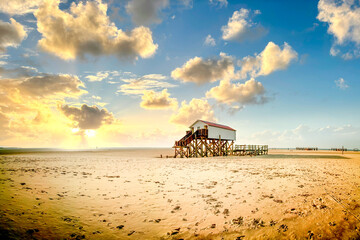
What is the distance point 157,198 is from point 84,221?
3.13 m

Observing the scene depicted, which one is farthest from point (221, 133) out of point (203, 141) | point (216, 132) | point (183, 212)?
point (183, 212)

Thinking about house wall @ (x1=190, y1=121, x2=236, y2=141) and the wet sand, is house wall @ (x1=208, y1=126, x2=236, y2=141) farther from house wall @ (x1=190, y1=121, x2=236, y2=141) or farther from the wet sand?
the wet sand

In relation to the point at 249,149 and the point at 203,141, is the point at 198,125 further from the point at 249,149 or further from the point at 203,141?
the point at 249,149

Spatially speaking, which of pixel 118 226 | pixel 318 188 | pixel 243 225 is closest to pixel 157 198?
pixel 118 226

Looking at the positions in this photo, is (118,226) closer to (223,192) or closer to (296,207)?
(223,192)

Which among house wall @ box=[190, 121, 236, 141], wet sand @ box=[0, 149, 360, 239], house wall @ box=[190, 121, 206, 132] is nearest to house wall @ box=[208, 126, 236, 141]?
house wall @ box=[190, 121, 236, 141]

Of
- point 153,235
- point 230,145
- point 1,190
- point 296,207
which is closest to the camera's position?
point 153,235

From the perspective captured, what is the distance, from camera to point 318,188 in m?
8.66

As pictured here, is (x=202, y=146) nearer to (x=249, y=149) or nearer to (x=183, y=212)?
(x=249, y=149)

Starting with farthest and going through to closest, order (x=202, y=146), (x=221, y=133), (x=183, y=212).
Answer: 1. (x=221, y=133)
2. (x=202, y=146)
3. (x=183, y=212)

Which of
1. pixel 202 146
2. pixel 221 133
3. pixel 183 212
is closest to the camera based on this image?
pixel 183 212

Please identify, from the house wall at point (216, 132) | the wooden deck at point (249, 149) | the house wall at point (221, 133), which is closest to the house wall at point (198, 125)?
the house wall at point (216, 132)

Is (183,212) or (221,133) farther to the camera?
(221,133)

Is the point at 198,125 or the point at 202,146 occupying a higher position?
the point at 198,125
